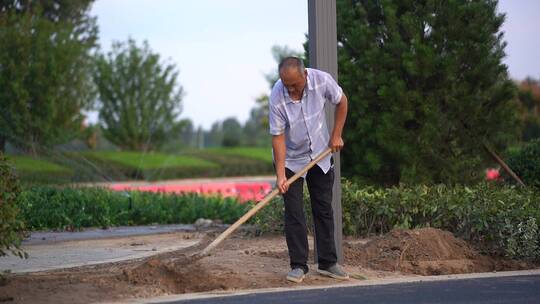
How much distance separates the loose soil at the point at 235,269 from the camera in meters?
6.05

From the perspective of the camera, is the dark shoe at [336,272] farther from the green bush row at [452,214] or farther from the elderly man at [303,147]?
the green bush row at [452,214]

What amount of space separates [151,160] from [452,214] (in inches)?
985

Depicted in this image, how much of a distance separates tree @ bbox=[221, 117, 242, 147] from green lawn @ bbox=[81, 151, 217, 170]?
7756 millimetres

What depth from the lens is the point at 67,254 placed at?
816 centimetres

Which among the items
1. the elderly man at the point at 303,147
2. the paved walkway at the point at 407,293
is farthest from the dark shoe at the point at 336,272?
the paved walkway at the point at 407,293

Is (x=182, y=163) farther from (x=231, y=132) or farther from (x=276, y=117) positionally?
(x=276, y=117)

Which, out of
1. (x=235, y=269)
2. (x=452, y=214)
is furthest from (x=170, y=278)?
(x=452, y=214)

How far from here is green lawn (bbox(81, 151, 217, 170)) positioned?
96.1 feet

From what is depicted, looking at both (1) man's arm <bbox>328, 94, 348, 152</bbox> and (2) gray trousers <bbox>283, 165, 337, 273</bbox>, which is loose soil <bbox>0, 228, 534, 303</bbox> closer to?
(2) gray trousers <bbox>283, 165, 337, 273</bbox>

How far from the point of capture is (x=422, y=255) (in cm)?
739

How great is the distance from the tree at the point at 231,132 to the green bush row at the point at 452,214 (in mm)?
33679

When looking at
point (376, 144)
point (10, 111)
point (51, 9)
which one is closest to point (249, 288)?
point (376, 144)

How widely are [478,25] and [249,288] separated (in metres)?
5.09

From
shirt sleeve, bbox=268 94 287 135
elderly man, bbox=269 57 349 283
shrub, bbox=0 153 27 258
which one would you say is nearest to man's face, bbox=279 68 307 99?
elderly man, bbox=269 57 349 283
